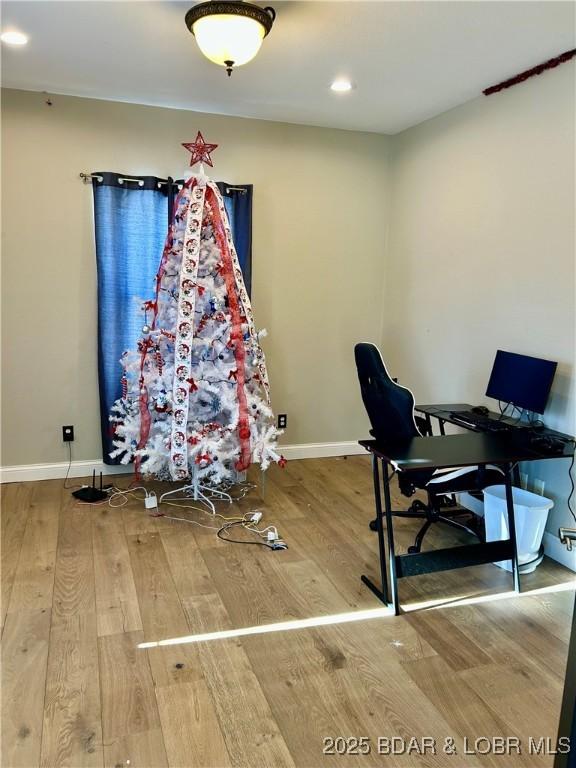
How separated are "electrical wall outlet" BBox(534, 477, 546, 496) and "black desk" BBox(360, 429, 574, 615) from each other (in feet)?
1.40

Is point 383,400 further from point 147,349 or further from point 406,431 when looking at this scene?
point 147,349

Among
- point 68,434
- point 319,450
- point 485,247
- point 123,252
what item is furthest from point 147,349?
point 485,247

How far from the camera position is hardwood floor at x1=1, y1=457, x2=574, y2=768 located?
6.25ft

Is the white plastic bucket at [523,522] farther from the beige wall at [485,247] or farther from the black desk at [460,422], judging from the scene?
the black desk at [460,422]

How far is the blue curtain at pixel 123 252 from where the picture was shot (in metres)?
3.94

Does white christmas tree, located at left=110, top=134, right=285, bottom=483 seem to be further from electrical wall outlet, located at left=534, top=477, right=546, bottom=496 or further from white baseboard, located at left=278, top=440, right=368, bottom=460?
electrical wall outlet, located at left=534, top=477, right=546, bottom=496

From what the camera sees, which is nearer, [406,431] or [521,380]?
[406,431]

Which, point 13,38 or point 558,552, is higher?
point 13,38

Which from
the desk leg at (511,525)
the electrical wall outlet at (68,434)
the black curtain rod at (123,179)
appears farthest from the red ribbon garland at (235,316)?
the desk leg at (511,525)

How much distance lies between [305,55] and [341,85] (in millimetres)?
518

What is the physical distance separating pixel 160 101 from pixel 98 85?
446 millimetres

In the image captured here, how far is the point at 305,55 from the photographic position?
9.87 ft

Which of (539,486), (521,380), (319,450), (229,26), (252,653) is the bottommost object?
(252,653)

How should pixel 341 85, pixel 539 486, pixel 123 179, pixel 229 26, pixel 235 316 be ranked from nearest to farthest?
pixel 229 26 < pixel 539 486 < pixel 341 85 < pixel 235 316 < pixel 123 179
